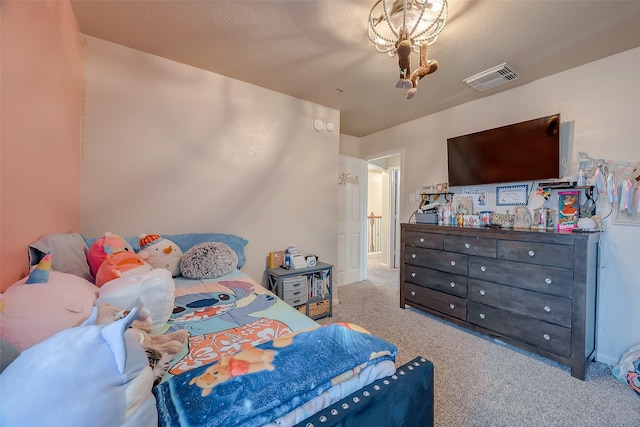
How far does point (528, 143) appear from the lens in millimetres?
2418

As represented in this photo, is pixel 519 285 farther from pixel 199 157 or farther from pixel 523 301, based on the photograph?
pixel 199 157

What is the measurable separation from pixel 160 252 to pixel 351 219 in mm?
2730

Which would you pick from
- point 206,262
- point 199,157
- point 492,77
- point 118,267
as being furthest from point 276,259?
point 492,77

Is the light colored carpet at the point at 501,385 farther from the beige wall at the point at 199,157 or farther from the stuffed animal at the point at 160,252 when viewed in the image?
the stuffed animal at the point at 160,252

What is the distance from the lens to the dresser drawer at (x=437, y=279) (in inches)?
98.8

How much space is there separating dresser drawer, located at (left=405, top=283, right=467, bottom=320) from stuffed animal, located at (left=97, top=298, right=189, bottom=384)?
243cm

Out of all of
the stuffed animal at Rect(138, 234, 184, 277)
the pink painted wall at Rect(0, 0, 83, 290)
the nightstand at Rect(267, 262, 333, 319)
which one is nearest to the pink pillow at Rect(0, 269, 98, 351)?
the pink painted wall at Rect(0, 0, 83, 290)

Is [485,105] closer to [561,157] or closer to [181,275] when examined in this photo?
[561,157]

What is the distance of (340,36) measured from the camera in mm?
1857

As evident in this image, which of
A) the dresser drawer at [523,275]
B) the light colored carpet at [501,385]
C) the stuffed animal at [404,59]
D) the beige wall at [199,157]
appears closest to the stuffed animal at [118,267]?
the beige wall at [199,157]

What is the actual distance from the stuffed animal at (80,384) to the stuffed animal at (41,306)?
Result: 13.8 inches

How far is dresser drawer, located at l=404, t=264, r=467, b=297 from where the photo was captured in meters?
2.51

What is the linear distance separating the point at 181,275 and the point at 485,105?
11.7 feet

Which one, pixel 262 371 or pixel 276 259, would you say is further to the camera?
pixel 276 259
